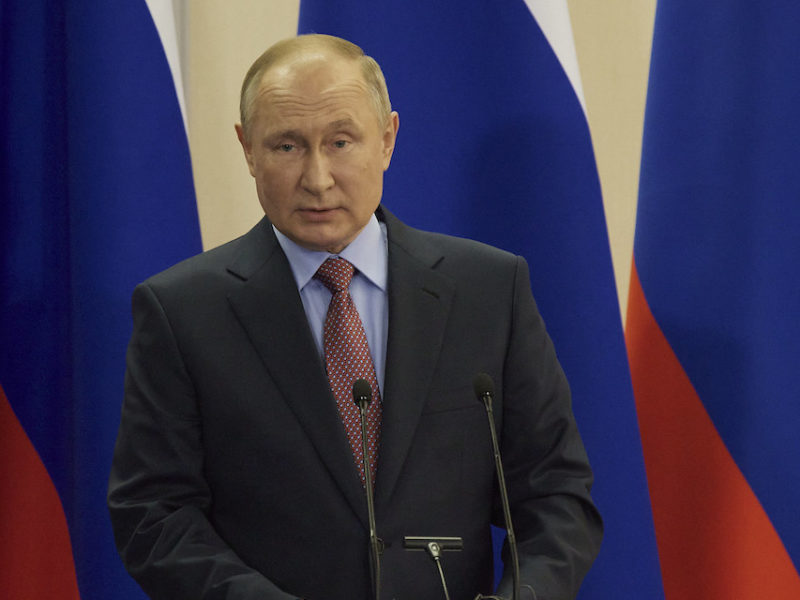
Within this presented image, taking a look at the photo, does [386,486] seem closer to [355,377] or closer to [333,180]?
[355,377]

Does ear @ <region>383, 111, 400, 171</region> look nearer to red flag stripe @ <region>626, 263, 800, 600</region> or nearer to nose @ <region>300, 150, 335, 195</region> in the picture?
nose @ <region>300, 150, 335, 195</region>

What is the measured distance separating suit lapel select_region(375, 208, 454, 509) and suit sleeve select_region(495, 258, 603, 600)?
131 millimetres

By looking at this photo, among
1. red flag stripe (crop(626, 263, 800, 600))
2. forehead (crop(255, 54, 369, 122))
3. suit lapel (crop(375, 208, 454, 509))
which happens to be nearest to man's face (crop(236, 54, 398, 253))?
forehead (crop(255, 54, 369, 122))

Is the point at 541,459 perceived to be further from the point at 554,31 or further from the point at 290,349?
the point at 554,31

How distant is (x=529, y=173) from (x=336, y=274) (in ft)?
2.22

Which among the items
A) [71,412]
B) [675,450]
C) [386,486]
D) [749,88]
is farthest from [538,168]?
[71,412]

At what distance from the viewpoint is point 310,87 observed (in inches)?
59.9

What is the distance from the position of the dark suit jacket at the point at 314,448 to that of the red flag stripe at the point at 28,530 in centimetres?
77

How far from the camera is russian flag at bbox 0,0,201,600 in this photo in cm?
211

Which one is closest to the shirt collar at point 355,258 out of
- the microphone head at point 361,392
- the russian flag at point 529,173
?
the microphone head at point 361,392

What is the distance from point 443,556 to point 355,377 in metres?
0.31

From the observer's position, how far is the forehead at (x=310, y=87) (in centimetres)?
152

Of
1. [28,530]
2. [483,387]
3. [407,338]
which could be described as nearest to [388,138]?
[407,338]

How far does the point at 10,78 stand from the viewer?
7.11ft
